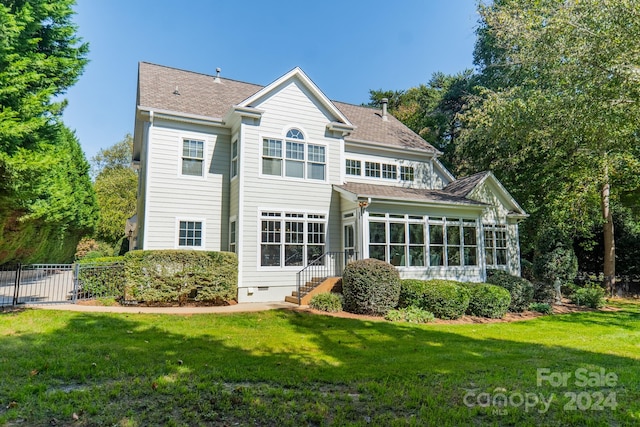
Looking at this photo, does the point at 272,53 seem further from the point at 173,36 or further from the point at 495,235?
the point at 495,235

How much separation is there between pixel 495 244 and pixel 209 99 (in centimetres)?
1400

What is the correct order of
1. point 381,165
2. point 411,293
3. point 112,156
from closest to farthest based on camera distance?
1. point 411,293
2. point 381,165
3. point 112,156

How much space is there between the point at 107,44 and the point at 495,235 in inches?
739

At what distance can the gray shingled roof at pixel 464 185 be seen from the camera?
1652 centimetres

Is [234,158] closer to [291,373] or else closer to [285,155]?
[285,155]

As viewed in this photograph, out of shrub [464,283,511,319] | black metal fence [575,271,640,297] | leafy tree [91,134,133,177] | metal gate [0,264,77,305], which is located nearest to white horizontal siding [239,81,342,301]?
shrub [464,283,511,319]

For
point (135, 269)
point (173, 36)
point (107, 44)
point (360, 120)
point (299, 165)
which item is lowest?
point (135, 269)

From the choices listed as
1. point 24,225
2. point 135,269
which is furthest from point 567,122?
point 24,225

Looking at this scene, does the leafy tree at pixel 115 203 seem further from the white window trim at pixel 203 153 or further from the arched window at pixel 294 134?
the arched window at pixel 294 134

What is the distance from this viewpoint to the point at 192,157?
46.2 feet

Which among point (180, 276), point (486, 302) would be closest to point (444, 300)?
point (486, 302)

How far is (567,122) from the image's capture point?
13461 millimetres

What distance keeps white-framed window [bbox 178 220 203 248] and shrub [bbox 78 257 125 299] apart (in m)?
2.20

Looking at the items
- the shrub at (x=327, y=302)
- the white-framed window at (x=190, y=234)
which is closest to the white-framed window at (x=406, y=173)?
the shrub at (x=327, y=302)
